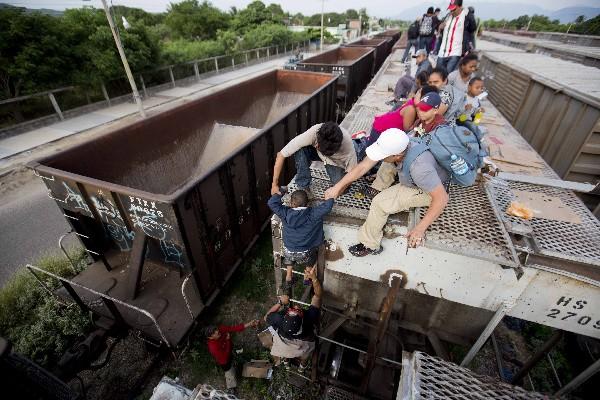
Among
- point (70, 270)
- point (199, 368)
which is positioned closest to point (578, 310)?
point (199, 368)

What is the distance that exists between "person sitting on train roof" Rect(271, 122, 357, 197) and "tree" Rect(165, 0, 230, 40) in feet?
102

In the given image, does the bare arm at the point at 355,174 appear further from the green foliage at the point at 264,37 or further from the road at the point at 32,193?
the green foliage at the point at 264,37

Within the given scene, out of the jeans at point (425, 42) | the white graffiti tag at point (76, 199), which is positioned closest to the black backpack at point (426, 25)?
the jeans at point (425, 42)

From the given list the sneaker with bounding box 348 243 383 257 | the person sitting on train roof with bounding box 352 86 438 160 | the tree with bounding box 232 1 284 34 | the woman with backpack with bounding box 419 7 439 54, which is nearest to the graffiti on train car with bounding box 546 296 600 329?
the sneaker with bounding box 348 243 383 257

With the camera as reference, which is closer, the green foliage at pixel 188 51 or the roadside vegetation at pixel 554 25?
the green foliage at pixel 188 51

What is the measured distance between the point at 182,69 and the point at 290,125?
14.5 m

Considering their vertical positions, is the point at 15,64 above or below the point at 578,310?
above

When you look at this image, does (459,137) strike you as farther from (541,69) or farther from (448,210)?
(541,69)

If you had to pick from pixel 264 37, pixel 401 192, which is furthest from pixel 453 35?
pixel 264 37

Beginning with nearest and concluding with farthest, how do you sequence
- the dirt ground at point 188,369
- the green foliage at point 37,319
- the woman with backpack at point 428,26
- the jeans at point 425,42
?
the dirt ground at point 188,369 → the green foliage at point 37,319 → the woman with backpack at point 428,26 → the jeans at point 425,42

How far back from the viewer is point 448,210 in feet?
9.59

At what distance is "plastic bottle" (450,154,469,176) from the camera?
101 inches

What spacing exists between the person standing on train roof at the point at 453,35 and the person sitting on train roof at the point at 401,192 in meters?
3.98

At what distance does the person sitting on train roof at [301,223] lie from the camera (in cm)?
275
